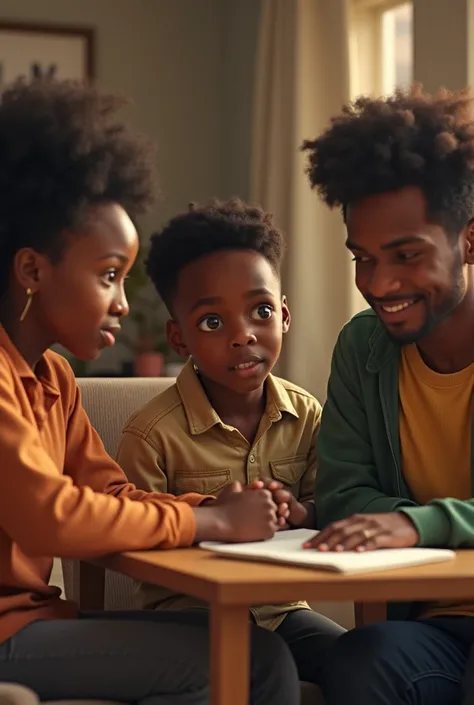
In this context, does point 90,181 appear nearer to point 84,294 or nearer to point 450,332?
point 84,294

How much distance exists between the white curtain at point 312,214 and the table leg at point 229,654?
2925 mm

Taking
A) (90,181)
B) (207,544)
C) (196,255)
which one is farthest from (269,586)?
(196,255)

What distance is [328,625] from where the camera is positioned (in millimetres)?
2014

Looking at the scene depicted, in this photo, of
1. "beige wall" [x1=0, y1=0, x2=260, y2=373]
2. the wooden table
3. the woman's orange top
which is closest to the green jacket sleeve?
the woman's orange top

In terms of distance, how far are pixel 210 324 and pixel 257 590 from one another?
2.75 feet

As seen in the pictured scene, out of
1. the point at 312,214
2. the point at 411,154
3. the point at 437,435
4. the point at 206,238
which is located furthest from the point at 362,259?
the point at 312,214

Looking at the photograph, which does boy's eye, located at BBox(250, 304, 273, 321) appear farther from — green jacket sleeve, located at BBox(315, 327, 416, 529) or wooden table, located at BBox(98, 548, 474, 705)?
wooden table, located at BBox(98, 548, 474, 705)

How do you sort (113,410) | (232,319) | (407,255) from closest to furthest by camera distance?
(407,255) → (232,319) → (113,410)

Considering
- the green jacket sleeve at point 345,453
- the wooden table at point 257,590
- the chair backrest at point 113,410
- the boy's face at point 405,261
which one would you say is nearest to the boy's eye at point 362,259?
the boy's face at point 405,261

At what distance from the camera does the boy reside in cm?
211

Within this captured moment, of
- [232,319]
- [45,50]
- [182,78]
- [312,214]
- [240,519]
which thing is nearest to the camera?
[240,519]

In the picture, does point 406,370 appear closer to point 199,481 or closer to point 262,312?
point 262,312

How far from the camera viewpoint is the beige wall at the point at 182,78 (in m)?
5.37

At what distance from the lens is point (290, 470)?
7.16ft
